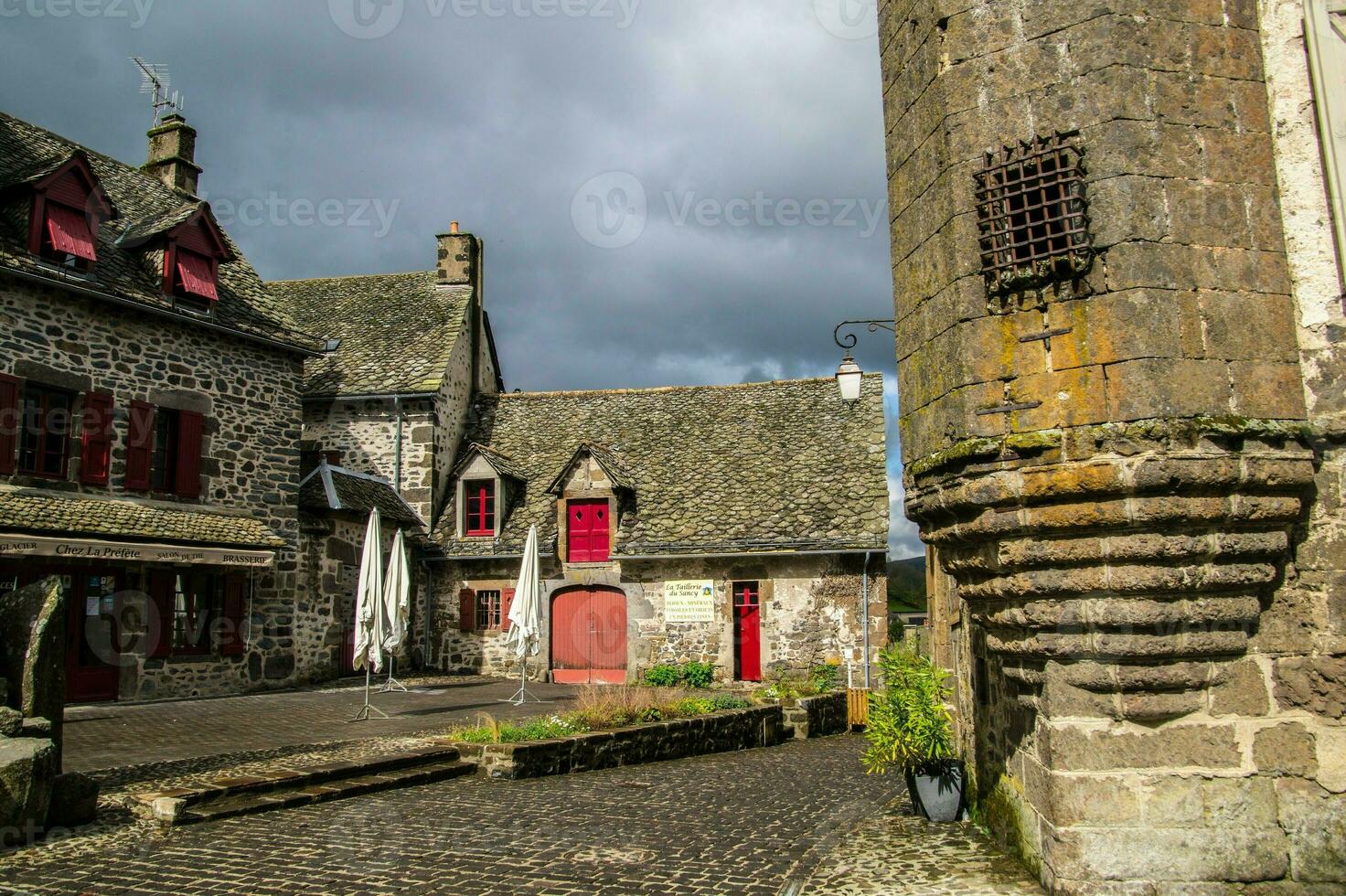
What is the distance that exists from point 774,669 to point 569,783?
1064 cm

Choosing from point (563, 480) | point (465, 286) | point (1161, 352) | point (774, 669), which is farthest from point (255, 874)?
point (465, 286)

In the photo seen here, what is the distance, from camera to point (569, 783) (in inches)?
395

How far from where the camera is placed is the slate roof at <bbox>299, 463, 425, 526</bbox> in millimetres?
19828

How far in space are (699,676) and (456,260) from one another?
44.5 ft

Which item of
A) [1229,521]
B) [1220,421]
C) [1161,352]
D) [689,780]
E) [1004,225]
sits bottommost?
[689,780]

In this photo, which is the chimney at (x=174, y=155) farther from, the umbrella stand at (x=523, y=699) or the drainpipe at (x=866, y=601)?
the drainpipe at (x=866, y=601)

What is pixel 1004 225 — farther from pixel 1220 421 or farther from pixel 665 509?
pixel 665 509

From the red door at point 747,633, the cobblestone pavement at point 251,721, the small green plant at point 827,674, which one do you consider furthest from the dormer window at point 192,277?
the small green plant at point 827,674

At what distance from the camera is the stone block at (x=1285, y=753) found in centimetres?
500

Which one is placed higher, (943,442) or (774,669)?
(943,442)

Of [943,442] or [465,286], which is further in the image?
[465,286]

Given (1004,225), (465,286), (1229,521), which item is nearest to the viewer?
(1229,521)

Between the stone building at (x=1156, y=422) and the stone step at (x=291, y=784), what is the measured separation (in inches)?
245

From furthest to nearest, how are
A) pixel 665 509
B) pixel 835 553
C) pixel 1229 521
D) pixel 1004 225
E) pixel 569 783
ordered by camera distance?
pixel 665 509 < pixel 835 553 < pixel 569 783 < pixel 1004 225 < pixel 1229 521
